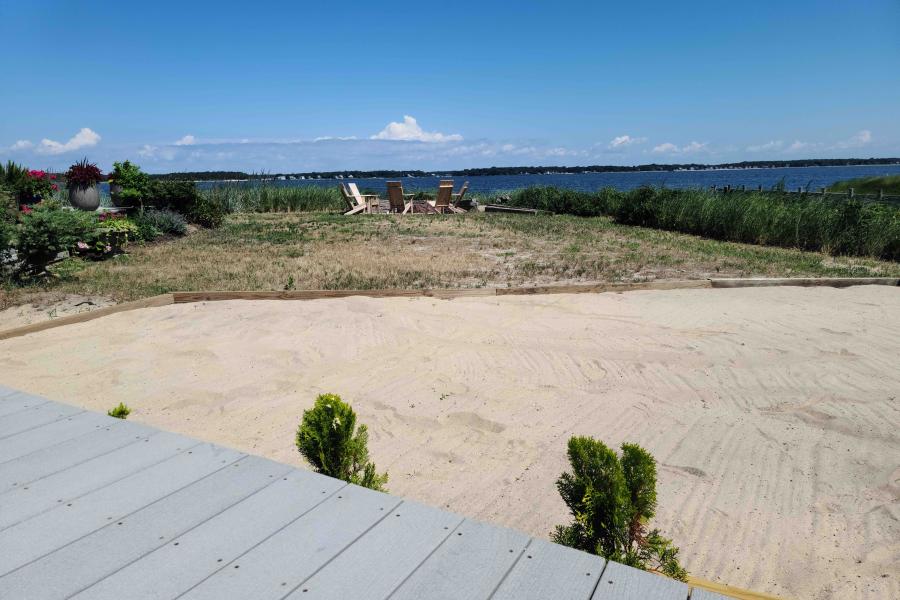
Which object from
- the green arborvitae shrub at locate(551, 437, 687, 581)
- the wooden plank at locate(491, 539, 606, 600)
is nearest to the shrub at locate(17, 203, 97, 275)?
the green arborvitae shrub at locate(551, 437, 687, 581)

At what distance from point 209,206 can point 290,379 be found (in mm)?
12525

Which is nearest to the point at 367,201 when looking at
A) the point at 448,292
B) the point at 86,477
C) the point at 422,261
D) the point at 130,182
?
the point at 130,182

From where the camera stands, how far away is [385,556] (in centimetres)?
170

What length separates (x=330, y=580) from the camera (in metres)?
1.60

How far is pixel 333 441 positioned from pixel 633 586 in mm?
1460

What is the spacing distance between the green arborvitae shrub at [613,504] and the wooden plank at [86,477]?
61.6 inches

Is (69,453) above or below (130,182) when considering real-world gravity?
below

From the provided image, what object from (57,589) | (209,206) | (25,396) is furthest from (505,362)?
(209,206)

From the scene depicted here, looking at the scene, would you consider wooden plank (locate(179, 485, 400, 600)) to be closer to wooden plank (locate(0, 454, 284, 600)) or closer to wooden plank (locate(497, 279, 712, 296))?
→ wooden plank (locate(0, 454, 284, 600))

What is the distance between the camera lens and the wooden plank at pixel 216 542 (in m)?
1.58

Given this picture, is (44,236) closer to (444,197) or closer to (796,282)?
(796,282)

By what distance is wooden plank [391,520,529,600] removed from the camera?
1.56 m

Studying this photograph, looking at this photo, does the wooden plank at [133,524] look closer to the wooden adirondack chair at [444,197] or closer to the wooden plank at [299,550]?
the wooden plank at [299,550]

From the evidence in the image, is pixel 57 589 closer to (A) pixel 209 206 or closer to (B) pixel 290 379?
(B) pixel 290 379
